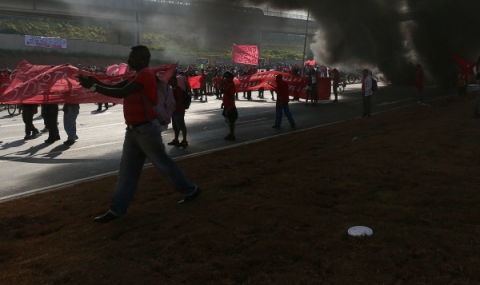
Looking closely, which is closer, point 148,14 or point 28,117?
point 28,117

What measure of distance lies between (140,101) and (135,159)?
1.94 ft

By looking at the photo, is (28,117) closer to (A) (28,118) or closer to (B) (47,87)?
(A) (28,118)

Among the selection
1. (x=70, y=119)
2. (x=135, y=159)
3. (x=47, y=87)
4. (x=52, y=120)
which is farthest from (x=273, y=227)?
(x=52, y=120)

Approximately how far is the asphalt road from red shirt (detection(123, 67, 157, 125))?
275cm

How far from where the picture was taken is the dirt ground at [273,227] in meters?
3.68

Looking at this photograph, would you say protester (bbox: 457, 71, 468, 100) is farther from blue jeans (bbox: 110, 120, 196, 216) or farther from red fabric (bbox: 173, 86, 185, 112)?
blue jeans (bbox: 110, 120, 196, 216)

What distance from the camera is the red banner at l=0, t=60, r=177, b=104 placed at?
11.1 metres

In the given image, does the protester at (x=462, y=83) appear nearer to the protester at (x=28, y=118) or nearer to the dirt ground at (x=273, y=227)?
the dirt ground at (x=273, y=227)

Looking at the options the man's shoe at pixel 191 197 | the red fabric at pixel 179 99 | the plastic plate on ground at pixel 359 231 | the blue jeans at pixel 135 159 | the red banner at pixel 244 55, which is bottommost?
the plastic plate on ground at pixel 359 231

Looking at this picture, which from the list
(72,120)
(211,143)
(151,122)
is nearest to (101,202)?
(151,122)

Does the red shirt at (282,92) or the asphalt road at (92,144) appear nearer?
the asphalt road at (92,144)

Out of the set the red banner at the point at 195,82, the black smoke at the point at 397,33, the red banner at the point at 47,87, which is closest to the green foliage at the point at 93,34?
the black smoke at the point at 397,33

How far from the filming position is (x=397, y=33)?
35750 millimetres

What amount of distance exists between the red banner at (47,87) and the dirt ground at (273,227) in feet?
14.7
